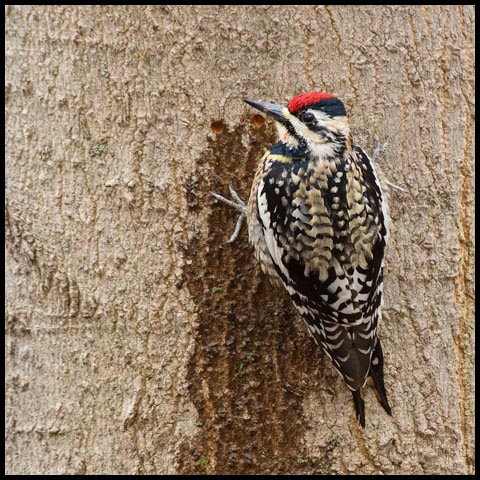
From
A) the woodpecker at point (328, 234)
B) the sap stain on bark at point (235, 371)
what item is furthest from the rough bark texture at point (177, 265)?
the woodpecker at point (328, 234)

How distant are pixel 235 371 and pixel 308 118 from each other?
128 cm

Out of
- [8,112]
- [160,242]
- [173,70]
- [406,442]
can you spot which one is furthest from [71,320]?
[406,442]

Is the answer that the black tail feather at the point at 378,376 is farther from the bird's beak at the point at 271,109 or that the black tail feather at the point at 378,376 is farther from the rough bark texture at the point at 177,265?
the bird's beak at the point at 271,109

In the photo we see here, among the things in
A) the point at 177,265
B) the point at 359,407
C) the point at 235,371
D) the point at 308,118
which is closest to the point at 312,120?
the point at 308,118

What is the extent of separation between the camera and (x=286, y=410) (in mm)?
3504

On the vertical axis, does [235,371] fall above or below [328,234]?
below

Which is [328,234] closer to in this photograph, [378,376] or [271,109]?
[271,109]

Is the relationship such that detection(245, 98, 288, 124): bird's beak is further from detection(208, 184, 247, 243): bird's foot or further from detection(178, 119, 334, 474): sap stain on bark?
detection(208, 184, 247, 243): bird's foot

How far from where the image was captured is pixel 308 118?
3.51m

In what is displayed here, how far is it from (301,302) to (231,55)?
4.08 feet

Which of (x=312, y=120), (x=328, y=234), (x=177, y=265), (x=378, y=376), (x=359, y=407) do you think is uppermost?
(x=312, y=120)

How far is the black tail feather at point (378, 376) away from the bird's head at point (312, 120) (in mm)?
1037

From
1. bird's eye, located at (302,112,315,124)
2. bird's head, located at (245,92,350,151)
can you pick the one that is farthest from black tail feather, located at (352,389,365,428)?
bird's eye, located at (302,112,315,124)

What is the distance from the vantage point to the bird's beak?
3408 millimetres
